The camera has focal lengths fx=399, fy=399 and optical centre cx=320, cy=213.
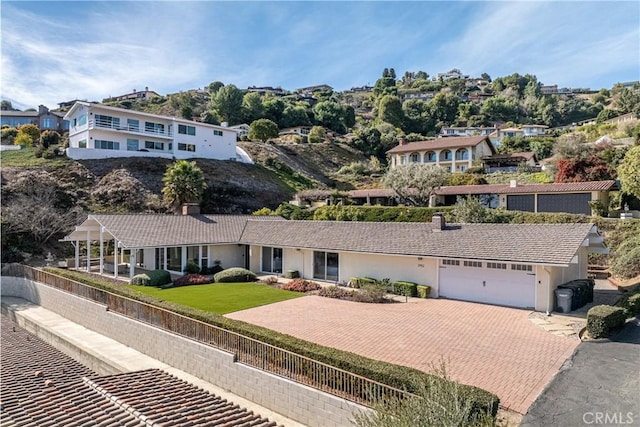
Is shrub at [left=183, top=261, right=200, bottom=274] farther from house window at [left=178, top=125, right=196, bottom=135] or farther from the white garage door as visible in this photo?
house window at [left=178, top=125, right=196, bottom=135]

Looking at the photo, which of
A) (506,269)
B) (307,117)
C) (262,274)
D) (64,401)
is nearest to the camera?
(64,401)

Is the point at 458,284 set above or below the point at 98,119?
below

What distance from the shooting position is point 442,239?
71.5ft

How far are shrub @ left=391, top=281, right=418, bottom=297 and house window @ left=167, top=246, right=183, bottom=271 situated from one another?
15130mm

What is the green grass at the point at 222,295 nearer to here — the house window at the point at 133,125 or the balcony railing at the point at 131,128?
the balcony railing at the point at 131,128

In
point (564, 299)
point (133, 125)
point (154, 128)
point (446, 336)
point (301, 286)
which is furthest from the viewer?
point (154, 128)

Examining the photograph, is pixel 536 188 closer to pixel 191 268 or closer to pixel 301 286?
pixel 301 286

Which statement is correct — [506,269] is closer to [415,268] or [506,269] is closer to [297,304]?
[415,268]

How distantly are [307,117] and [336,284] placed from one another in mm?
81243

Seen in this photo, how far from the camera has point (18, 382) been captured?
14.6m

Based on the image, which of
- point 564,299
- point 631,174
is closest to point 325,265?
point 564,299

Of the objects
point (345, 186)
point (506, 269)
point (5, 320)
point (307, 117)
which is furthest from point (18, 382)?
point (307, 117)

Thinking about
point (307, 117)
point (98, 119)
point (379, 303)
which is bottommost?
point (379, 303)

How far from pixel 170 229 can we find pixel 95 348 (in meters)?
12.2
